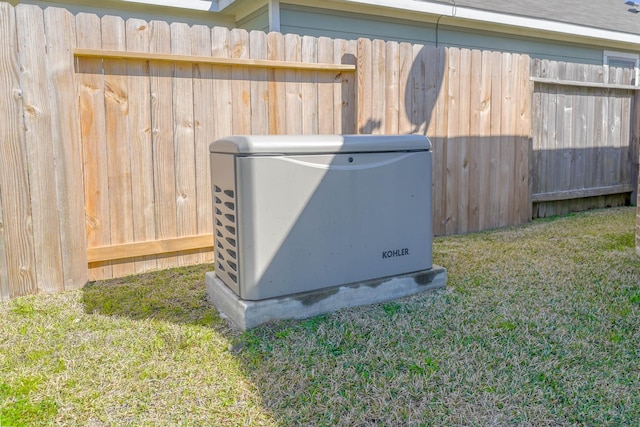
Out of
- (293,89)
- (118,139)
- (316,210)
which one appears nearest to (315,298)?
(316,210)

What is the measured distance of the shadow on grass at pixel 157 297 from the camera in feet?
9.26

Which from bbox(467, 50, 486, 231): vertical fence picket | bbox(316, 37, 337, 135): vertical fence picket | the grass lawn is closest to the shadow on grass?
the grass lawn

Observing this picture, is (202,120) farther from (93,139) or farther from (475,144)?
(475,144)

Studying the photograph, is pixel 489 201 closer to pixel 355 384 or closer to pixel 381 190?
pixel 381 190

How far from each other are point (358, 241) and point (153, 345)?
118 centimetres

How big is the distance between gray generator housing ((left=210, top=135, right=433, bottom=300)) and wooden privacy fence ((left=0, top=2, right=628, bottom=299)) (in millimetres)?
824

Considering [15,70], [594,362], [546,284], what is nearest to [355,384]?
[594,362]

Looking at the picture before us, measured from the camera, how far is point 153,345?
2424 millimetres

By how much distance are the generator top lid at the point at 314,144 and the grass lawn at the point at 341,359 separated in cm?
88

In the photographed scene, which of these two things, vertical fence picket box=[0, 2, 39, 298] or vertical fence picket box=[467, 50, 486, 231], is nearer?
vertical fence picket box=[0, 2, 39, 298]

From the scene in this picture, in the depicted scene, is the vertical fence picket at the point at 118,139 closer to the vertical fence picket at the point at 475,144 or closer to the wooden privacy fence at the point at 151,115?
the wooden privacy fence at the point at 151,115

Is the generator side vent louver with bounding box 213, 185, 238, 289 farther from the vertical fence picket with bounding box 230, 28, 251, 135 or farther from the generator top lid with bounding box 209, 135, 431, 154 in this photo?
the vertical fence picket with bounding box 230, 28, 251, 135

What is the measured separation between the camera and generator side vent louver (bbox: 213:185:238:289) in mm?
2680

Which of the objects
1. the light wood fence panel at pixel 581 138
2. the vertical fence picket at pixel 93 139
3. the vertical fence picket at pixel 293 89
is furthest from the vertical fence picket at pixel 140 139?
the light wood fence panel at pixel 581 138
